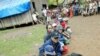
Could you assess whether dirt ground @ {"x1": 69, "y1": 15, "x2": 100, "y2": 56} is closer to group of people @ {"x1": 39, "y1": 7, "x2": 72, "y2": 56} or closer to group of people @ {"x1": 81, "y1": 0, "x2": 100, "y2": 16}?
group of people @ {"x1": 39, "y1": 7, "x2": 72, "y2": 56}

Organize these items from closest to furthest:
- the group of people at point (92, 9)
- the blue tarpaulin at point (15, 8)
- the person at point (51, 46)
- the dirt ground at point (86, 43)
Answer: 1. the person at point (51, 46)
2. the dirt ground at point (86, 43)
3. the blue tarpaulin at point (15, 8)
4. the group of people at point (92, 9)

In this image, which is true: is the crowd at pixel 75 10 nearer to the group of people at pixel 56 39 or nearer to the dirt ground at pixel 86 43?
the dirt ground at pixel 86 43

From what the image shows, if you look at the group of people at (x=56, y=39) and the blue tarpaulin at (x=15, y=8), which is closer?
the group of people at (x=56, y=39)

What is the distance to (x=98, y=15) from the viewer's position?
75.0 feet

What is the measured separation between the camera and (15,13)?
22.9m

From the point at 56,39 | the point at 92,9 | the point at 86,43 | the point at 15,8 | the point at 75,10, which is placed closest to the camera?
the point at 56,39

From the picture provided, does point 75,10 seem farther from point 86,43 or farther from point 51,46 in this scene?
point 51,46

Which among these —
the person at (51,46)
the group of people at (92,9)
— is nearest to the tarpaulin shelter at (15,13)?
the group of people at (92,9)

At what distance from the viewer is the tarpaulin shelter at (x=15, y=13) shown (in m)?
22.7

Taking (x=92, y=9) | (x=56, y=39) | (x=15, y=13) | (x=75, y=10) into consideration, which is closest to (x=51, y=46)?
(x=56, y=39)

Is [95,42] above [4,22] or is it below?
above

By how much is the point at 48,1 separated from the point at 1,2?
5.43 meters

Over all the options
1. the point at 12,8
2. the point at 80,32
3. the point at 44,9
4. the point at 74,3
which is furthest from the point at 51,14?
the point at 80,32

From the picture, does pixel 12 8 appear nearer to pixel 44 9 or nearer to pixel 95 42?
pixel 44 9
